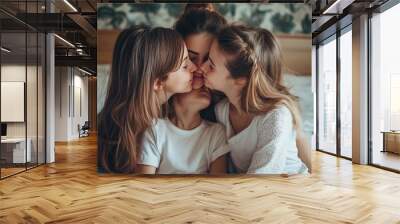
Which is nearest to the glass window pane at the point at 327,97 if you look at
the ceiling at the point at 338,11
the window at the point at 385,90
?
the ceiling at the point at 338,11

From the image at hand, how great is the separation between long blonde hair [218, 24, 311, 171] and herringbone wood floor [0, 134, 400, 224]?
1183 millimetres

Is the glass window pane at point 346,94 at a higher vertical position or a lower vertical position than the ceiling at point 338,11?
lower

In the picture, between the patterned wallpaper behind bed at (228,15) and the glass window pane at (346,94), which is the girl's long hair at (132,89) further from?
the glass window pane at (346,94)

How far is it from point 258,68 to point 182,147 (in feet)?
6.04

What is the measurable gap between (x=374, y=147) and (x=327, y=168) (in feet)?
4.21

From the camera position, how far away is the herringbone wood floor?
4.04 metres

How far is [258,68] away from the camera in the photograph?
6477 millimetres

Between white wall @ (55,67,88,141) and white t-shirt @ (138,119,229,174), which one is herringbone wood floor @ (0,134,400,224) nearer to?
white t-shirt @ (138,119,229,174)

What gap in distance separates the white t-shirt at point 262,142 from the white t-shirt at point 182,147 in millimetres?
198

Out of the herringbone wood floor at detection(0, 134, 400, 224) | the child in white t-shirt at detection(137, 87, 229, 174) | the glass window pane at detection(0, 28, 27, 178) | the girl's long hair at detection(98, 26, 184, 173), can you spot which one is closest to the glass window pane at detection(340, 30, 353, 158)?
the herringbone wood floor at detection(0, 134, 400, 224)

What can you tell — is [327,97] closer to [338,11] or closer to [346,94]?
[346,94]

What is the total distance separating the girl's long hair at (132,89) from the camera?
6422 mm

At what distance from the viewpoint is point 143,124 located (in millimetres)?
6406

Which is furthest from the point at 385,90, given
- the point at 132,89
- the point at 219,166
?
the point at 132,89
